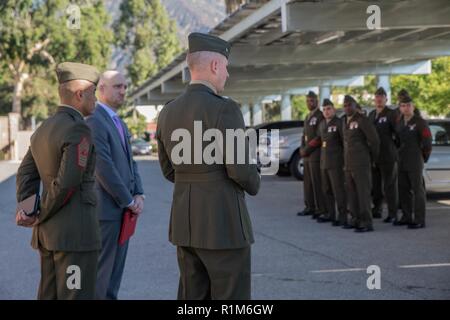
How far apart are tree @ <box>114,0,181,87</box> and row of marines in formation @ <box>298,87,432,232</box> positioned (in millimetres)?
Result: 74453

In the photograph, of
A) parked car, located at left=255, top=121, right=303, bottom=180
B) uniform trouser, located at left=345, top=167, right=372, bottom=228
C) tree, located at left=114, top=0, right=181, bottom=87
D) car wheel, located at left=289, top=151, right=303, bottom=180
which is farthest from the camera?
tree, located at left=114, top=0, right=181, bottom=87

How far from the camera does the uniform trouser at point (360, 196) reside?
36.1 ft

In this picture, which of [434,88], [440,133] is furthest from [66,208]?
[434,88]

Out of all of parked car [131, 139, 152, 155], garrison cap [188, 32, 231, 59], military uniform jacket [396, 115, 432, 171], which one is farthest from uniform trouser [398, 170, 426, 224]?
parked car [131, 139, 152, 155]

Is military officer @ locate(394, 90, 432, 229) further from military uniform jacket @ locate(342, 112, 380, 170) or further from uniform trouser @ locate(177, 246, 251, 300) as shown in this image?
uniform trouser @ locate(177, 246, 251, 300)

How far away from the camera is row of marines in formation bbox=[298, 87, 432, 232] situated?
11.1 metres

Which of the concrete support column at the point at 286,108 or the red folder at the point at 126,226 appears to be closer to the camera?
the red folder at the point at 126,226

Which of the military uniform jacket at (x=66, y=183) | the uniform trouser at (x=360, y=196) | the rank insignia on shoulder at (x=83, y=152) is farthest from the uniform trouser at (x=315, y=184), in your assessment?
the rank insignia on shoulder at (x=83, y=152)

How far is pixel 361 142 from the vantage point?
11.1 m

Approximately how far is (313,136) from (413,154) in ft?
5.51

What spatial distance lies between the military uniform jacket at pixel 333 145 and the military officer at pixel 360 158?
0.39 m

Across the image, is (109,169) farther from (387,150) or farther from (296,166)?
(296,166)

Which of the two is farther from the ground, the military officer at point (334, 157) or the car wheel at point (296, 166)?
the military officer at point (334, 157)

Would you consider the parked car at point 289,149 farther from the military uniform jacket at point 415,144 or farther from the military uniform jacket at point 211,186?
the military uniform jacket at point 211,186
